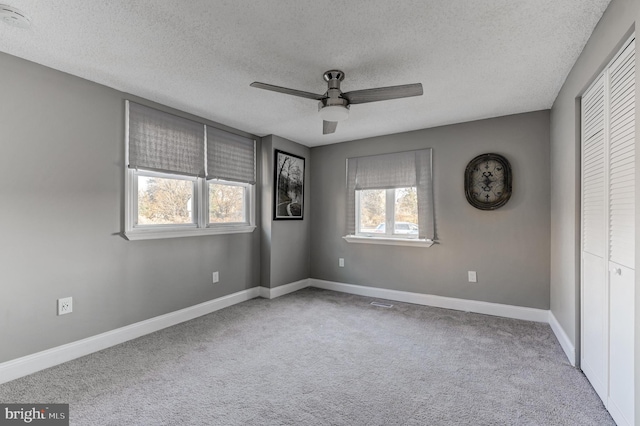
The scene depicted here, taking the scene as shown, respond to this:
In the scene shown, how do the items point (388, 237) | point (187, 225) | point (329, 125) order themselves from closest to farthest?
point (329, 125)
point (187, 225)
point (388, 237)

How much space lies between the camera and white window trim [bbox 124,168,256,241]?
292 cm

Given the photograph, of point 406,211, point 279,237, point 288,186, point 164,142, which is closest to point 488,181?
point 406,211

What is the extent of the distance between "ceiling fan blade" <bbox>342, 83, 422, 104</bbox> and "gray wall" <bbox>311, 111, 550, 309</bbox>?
1.91m

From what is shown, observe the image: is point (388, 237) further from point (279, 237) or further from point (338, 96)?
point (338, 96)

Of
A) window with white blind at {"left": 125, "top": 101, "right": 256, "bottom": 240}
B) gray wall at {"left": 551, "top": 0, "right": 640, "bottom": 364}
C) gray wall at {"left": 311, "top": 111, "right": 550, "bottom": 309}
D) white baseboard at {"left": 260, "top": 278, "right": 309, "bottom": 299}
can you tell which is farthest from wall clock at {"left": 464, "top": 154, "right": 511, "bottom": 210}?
window with white blind at {"left": 125, "top": 101, "right": 256, "bottom": 240}

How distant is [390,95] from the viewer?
7.40ft

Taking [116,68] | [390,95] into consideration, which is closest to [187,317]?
[116,68]

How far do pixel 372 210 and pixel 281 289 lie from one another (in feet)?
5.72

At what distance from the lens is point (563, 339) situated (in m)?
2.68

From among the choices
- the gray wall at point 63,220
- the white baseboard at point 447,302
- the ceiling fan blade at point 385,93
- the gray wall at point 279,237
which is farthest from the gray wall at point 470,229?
the gray wall at point 63,220

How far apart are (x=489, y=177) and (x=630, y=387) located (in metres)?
2.43

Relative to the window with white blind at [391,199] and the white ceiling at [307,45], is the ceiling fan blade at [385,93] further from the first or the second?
the window with white blind at [391,199]

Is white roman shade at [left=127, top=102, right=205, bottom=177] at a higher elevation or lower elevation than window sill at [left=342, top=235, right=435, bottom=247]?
higher

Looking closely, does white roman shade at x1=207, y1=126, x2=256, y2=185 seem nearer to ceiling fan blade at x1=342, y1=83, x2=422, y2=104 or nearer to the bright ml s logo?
ceiling fan blade at x1=342, y1=83, x2=422, y2=104
